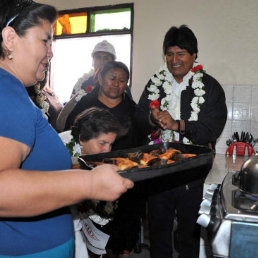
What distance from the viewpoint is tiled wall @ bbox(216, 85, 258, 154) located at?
3432mm

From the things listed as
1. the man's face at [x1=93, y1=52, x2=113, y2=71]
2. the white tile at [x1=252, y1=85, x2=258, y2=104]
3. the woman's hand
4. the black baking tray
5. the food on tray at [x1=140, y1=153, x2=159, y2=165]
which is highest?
the man's face at [x1=93, y1=52, x2=113, y2=71]

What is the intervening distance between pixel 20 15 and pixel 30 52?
10 centimetres

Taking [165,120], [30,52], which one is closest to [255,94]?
[165,120]

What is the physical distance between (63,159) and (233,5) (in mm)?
3385

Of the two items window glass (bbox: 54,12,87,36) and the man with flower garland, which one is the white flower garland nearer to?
the man with flower garland

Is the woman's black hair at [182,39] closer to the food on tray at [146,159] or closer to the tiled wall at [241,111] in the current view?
the food on tray at [146,159]

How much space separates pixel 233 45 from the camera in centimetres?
354

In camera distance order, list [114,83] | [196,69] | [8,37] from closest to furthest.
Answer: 1. [8,37]
2. [196,69]
3. [114,83]

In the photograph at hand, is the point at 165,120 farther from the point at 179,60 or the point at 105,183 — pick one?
the point at 105,183

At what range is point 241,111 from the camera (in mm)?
3480

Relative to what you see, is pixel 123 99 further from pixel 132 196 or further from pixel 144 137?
pixel 132 196

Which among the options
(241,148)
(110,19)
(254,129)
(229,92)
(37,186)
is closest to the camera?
(37,186)

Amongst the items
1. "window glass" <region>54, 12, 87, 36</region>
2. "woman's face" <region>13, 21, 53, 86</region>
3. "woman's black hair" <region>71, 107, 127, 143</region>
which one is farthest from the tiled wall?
"woman's face" <region>13, 21, 53, 86</region>

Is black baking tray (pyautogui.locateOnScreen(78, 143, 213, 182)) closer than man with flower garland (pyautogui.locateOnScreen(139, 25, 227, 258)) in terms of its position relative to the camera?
Yes
